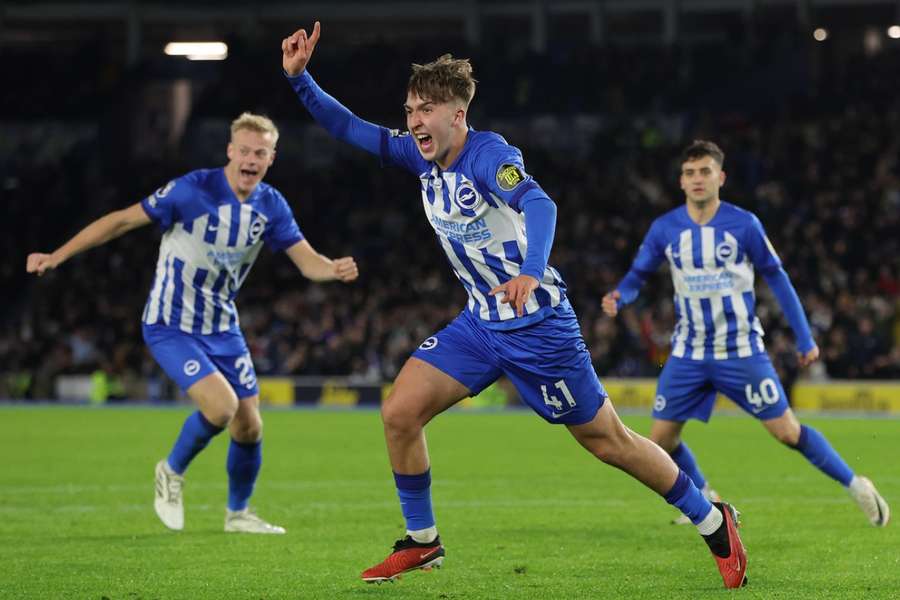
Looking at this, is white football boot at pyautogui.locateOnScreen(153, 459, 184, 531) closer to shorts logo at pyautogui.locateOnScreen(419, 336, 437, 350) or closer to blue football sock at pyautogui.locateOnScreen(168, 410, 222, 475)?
blue football sock at pyautogui.locateOnScreen(168, 410, 222, 475)

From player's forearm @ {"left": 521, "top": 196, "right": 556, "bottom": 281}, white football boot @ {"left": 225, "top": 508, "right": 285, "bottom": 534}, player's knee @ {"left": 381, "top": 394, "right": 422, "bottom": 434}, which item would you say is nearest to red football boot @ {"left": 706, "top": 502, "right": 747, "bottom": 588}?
player's knee @ {"left": 381, "top": 394, "right": 422, "bottom": 434}

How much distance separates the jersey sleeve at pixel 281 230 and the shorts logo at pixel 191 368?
88 centimetres

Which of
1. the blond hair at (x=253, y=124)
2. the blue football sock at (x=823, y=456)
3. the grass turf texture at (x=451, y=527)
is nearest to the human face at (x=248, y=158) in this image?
the blond hair at (x=253, y=124)

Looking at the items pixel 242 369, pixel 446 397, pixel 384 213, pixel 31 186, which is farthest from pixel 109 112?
pixel 446 397

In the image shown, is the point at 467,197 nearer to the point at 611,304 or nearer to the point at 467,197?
the point at 467,197

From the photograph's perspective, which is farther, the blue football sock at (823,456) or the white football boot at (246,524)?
the blue football sock at (823,456)

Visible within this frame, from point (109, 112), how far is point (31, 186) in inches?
122

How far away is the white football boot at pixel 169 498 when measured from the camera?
28.8 feet

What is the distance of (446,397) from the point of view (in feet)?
21.3

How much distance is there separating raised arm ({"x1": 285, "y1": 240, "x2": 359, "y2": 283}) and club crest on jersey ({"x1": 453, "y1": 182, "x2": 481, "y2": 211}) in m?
1.77

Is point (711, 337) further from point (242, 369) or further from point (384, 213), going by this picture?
point (384, 213)

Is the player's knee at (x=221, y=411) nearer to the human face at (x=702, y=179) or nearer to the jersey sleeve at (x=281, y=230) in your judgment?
the jersey sleeve at (x=281, y=230)

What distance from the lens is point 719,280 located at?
9.31 metres

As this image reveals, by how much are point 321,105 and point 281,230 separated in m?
2.15
